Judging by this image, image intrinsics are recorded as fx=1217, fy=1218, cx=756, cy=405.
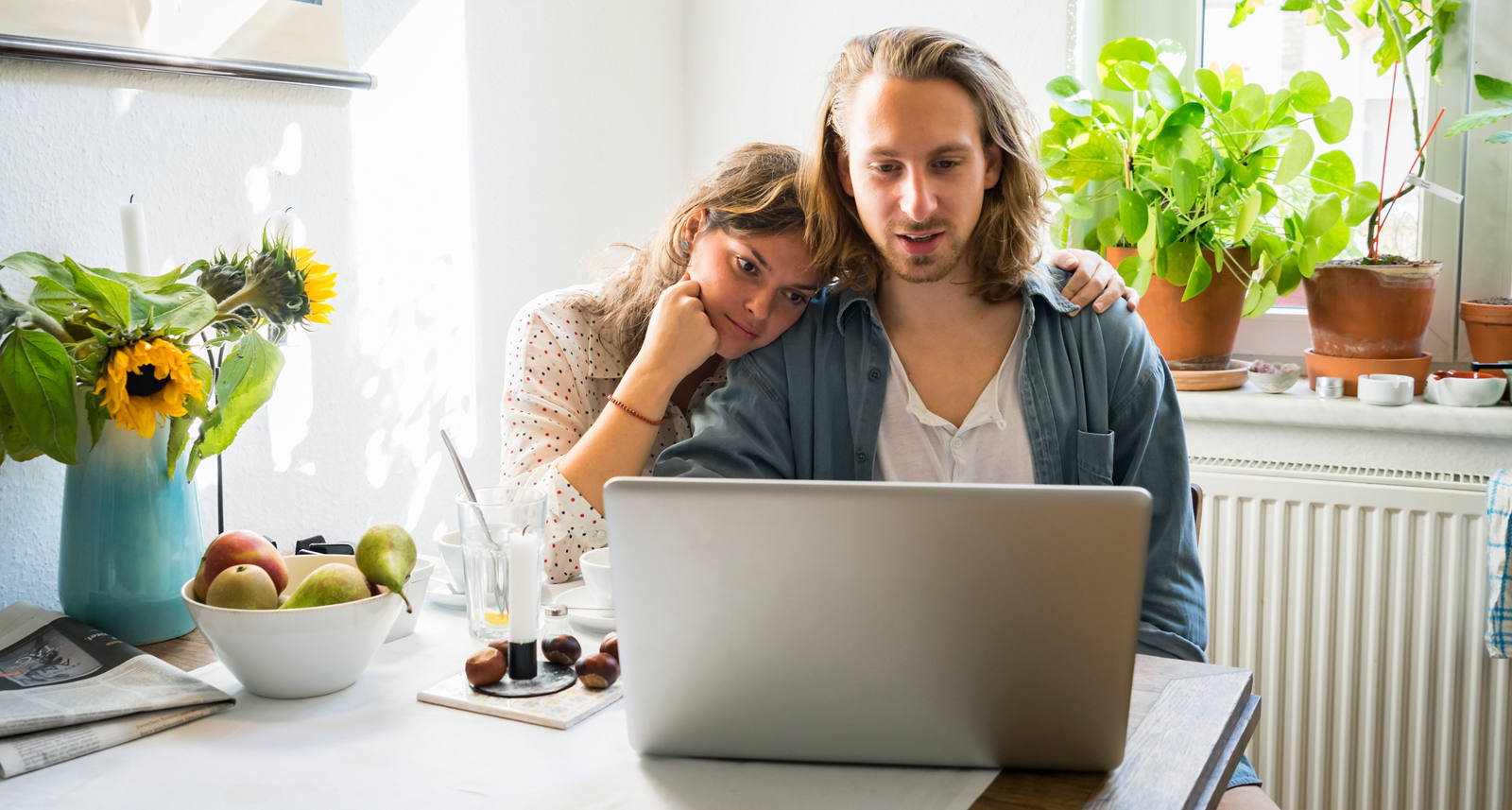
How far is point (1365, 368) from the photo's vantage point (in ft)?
6.69

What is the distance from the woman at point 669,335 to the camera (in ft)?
4.93

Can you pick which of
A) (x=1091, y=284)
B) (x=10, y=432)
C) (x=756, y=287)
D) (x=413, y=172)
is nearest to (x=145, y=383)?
(x=10, y=432)

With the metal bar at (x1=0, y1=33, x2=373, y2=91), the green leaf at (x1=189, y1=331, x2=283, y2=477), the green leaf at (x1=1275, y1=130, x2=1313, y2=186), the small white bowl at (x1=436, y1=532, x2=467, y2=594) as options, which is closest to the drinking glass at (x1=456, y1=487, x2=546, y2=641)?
the small white bowl at (x1=436, y1=532, x2=467, y2=594)

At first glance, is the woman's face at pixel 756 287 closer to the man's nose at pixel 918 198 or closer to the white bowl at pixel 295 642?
the man's nose at pixel 918 198

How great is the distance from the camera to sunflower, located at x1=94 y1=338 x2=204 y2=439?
111 centimetres

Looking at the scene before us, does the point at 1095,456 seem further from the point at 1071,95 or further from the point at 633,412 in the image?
the point at 1071,95

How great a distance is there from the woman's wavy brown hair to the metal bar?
502 mm

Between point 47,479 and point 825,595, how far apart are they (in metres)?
1.11

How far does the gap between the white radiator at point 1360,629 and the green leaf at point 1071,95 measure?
25.1 inches

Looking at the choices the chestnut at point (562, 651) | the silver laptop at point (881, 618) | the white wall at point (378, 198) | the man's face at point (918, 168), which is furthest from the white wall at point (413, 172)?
the silver laptop at point (881, 618)

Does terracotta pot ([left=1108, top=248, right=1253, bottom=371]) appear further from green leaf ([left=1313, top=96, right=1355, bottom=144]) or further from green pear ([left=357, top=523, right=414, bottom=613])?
green pear ([left=357, top=523, right=414, bottom=613])

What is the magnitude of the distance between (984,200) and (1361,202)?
90 cm

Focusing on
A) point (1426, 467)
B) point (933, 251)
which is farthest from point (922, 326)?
point (1426, 467)

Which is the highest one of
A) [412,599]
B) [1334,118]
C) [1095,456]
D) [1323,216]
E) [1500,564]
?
[1334,118]
